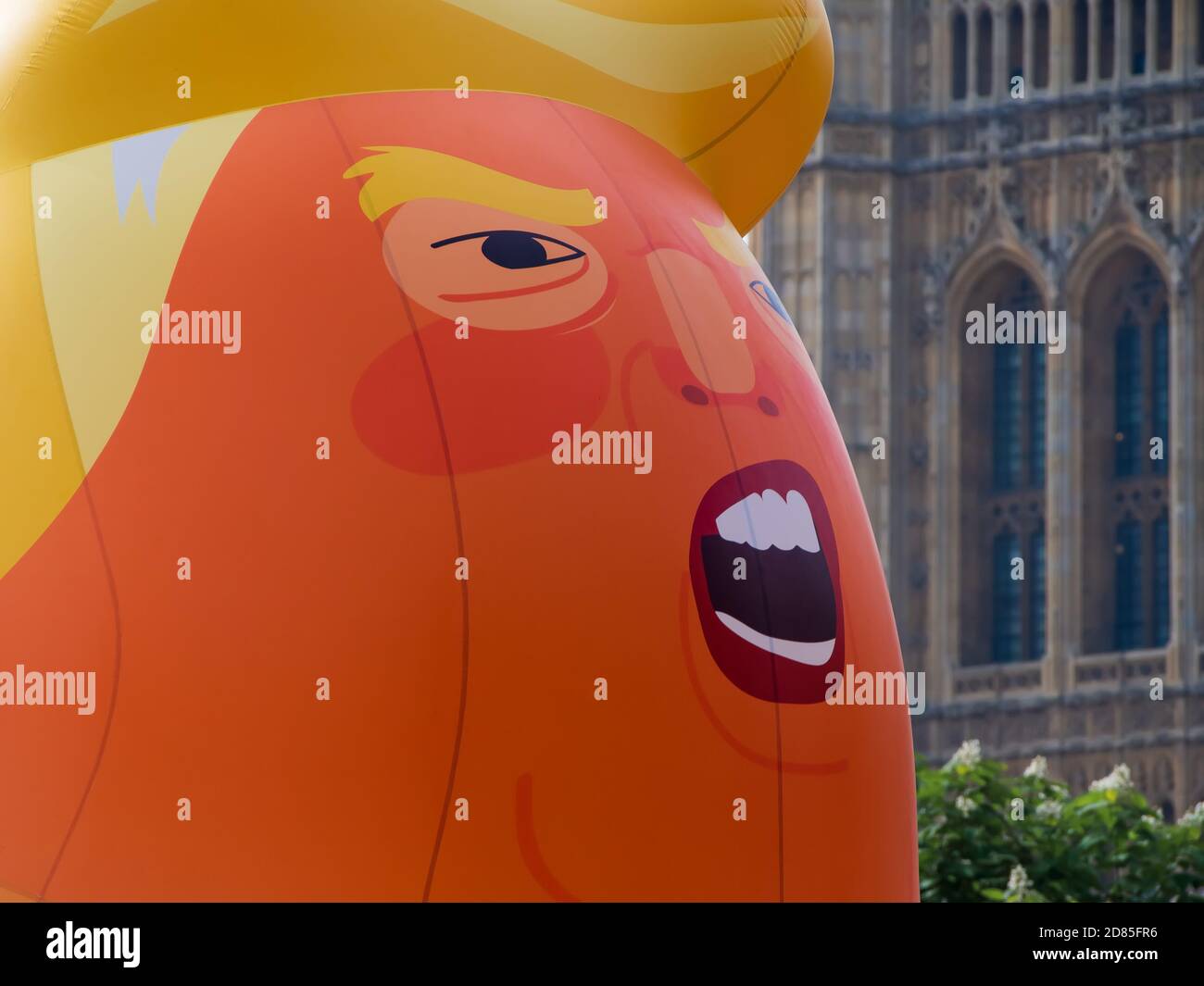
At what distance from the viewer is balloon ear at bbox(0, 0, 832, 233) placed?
251 inches

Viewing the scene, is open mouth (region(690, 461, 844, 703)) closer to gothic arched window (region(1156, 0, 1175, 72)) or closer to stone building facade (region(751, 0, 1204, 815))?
stone building facade (region(751, 0, 1204, 815))

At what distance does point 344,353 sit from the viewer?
19.6ft

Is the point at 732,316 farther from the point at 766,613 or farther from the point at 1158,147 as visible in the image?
the point at 1158,147

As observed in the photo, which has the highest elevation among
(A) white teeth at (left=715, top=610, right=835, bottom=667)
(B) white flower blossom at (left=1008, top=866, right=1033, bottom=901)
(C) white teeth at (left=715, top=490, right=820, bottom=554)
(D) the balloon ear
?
(D) the balloon ear

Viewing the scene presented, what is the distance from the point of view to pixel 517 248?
621cm

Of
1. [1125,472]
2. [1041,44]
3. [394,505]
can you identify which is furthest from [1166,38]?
[394,505]

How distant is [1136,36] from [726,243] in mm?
33273

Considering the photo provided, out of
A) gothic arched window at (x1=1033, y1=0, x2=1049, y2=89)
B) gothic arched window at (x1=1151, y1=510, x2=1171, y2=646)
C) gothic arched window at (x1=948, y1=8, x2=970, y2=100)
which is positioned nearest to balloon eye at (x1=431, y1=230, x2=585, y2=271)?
gothic arched window at (x1=1151, y1=510, x2=1171, y2=646)

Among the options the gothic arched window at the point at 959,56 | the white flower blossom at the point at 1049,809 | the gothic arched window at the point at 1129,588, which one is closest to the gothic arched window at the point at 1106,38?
the gothic arched window at the point at 959,56

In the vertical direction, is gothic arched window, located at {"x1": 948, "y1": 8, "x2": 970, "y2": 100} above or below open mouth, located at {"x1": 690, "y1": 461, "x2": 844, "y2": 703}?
above

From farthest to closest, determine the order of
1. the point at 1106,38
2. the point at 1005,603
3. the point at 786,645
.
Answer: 1. the point at 1106,38
2. the point at 1005,603
3. the point at 786,645

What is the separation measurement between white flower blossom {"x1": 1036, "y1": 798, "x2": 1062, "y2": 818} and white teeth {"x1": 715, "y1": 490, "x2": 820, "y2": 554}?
11.4 m

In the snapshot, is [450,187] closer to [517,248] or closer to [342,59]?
[517,248]
